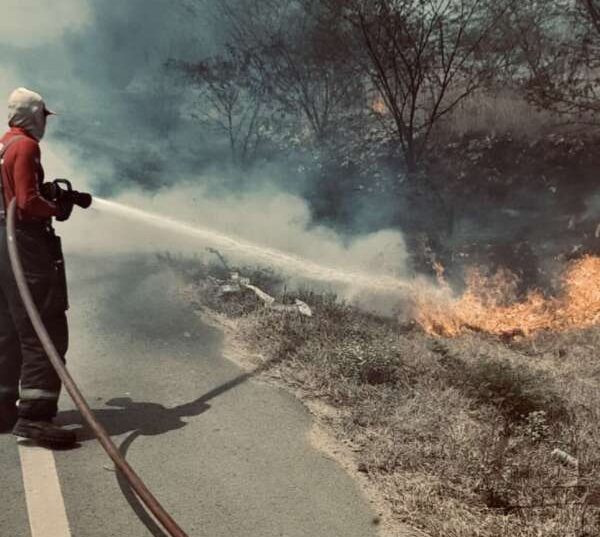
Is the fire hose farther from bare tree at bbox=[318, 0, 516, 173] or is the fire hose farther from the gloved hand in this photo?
bare tree at bbox=[318, 0, 516, 173]

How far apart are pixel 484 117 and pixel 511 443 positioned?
10.8 metres

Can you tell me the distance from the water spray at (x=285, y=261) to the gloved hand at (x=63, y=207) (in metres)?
4.98

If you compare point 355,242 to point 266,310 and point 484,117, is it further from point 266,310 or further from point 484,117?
point 266,310

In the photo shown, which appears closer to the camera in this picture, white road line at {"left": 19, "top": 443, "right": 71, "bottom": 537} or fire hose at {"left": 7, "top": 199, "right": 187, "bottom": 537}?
white road line at {"left": 19, "top": 443, "right": 71, "bottom": 537}

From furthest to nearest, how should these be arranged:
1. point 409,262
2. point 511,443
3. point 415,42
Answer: point 415,42, point 409,262, point 511,443

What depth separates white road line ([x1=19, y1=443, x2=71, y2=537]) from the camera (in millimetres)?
2990

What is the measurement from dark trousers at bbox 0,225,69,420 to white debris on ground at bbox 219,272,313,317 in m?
2.37

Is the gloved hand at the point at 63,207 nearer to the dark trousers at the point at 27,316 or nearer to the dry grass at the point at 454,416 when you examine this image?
the dark trousers at the point at 27,316

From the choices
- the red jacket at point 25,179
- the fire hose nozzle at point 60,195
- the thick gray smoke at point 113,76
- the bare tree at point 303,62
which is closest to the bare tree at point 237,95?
the bare tree at point 303,62

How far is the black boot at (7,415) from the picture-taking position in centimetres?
391

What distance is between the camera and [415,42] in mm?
11047

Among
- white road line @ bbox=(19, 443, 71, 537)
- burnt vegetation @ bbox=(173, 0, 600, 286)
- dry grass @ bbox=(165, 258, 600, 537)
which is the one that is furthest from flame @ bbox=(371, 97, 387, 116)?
white road line @ bbox=(19, 443, 71, 537)

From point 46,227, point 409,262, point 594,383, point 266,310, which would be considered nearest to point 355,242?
point 409,262

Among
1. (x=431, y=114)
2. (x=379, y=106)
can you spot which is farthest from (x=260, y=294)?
(x=379, y=106)
